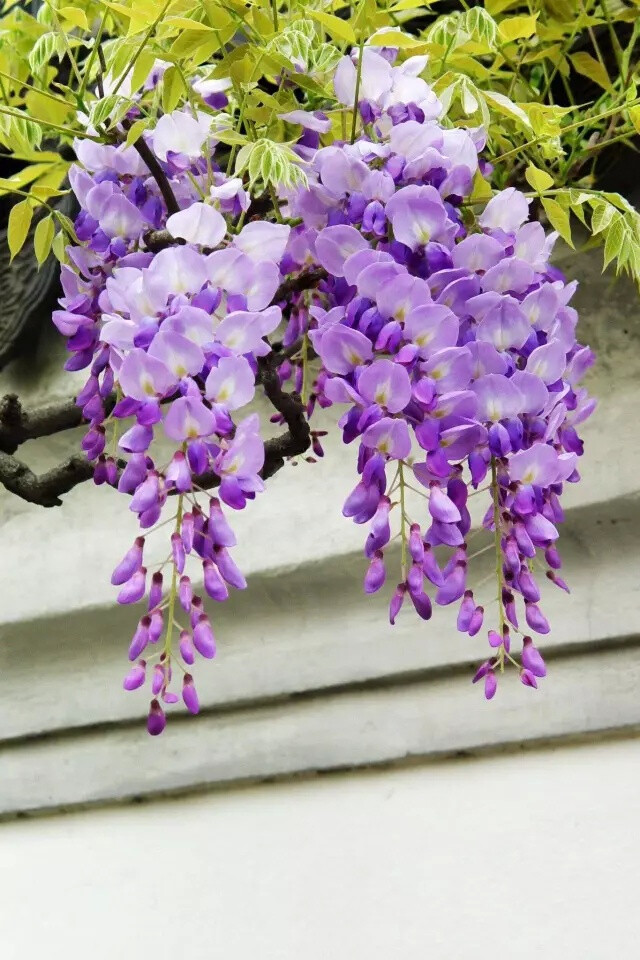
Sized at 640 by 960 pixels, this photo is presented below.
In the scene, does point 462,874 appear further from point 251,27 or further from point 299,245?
point 251,27

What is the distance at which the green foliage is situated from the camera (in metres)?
0.84

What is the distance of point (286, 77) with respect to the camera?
2.86ft

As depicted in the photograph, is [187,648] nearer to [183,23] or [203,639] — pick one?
[203,639]

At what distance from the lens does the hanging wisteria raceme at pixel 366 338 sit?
2.33 ft

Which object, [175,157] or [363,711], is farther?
[363,711]

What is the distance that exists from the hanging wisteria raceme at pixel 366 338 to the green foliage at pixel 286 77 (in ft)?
0.11

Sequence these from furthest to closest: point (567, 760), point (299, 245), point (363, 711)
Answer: point (363, 711)
point (567, 760)
point (299, 245)

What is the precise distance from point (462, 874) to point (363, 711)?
0.72ft

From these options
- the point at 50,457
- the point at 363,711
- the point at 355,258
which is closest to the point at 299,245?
the point at 355,258

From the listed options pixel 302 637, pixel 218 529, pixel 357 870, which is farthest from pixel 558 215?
pixel 357 870

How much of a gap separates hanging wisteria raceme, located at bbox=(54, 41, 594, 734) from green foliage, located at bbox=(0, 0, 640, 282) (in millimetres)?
33

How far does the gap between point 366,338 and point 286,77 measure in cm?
27

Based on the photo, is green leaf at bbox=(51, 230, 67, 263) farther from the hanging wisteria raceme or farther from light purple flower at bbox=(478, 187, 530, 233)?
light purple flower at bbox=(478, 187, 530, 233)

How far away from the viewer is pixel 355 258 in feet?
2.46
